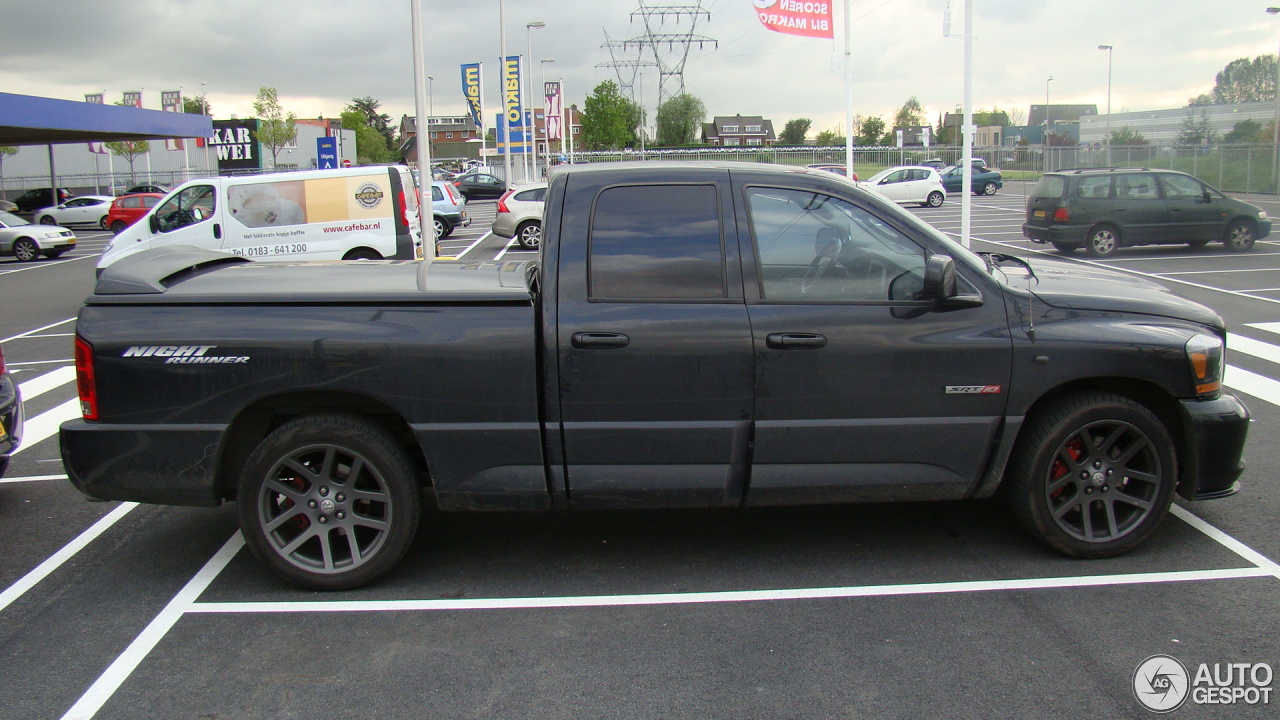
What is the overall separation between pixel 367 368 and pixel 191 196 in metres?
12.3

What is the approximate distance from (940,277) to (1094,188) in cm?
1673

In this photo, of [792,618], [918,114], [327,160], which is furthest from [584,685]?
[918,114]

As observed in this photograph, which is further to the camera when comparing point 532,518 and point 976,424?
point 532,518

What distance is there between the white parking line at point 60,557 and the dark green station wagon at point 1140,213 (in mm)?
17848

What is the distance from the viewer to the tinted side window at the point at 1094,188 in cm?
1856

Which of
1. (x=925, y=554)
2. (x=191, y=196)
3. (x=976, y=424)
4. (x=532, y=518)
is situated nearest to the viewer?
(x=976, y=424)

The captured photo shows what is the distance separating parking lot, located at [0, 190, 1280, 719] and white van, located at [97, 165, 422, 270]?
8.89 metres

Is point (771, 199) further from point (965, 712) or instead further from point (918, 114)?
point (918, 114)

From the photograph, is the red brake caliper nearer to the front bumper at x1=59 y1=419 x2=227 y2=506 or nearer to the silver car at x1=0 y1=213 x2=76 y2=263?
the front bumper at x1=59 y1=419 x2=227 y2=506

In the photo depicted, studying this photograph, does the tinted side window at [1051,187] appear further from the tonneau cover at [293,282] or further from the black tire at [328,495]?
the black tire at [328,495]

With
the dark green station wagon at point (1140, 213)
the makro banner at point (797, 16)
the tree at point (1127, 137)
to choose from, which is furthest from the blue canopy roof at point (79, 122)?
the tree at point (1127, 137)

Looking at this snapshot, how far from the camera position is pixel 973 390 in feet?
13.9

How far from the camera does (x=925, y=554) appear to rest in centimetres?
463

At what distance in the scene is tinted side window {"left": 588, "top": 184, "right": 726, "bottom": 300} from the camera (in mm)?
4188
